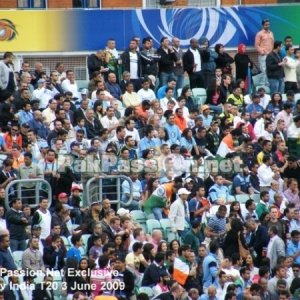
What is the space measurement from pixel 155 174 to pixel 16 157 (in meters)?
2.93

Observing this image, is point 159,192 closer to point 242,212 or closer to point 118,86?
point 242,212

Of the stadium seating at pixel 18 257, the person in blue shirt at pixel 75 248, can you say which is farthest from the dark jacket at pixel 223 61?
the stadium seating at pixel 18 257

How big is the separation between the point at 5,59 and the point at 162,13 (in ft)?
19.5

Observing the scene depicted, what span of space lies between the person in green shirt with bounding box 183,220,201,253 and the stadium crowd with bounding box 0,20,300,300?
1.1 inches

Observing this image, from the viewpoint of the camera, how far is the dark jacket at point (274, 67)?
49.1m

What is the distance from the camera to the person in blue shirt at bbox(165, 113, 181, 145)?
4481cm

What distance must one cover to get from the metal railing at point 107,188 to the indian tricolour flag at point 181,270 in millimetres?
2751

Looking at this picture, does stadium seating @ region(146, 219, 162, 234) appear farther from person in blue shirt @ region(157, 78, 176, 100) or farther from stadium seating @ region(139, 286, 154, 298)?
person in blue shirt @ region(157, 78, 176, 100)

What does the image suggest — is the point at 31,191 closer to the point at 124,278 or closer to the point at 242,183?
the point at 124,278

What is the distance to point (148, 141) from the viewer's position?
4397 cm

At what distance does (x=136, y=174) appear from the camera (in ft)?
140

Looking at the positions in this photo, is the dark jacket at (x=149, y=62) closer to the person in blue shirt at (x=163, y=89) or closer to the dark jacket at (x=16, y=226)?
the person in blue shirt at (x=163, y=89)

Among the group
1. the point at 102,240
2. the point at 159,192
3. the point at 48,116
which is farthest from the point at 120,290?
the point at 48,116

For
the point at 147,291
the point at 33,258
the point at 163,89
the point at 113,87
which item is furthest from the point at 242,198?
the point at 33,258
